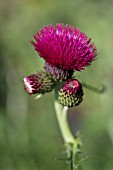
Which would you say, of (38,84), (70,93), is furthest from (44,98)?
(70,93)

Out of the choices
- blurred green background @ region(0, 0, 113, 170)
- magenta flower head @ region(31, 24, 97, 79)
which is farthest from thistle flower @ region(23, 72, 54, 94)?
blurred green background @ region(0, 0, 113, 170)

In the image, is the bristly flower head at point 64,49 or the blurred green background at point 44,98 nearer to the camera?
the bristly flower head at point 64,49

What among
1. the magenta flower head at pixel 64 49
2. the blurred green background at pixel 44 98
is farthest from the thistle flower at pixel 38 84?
the blurred green background at pixel 44 98

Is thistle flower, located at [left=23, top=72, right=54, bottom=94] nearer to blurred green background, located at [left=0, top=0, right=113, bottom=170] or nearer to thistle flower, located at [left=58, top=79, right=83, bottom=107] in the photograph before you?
thistle flower, located at [left=58, top=79, right=83, bottom=107]

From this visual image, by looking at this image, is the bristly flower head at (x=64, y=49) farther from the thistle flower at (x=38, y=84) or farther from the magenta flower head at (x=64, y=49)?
the thistle flower at (x=38, y=84)

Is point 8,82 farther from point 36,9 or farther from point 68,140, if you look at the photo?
point 36,9
